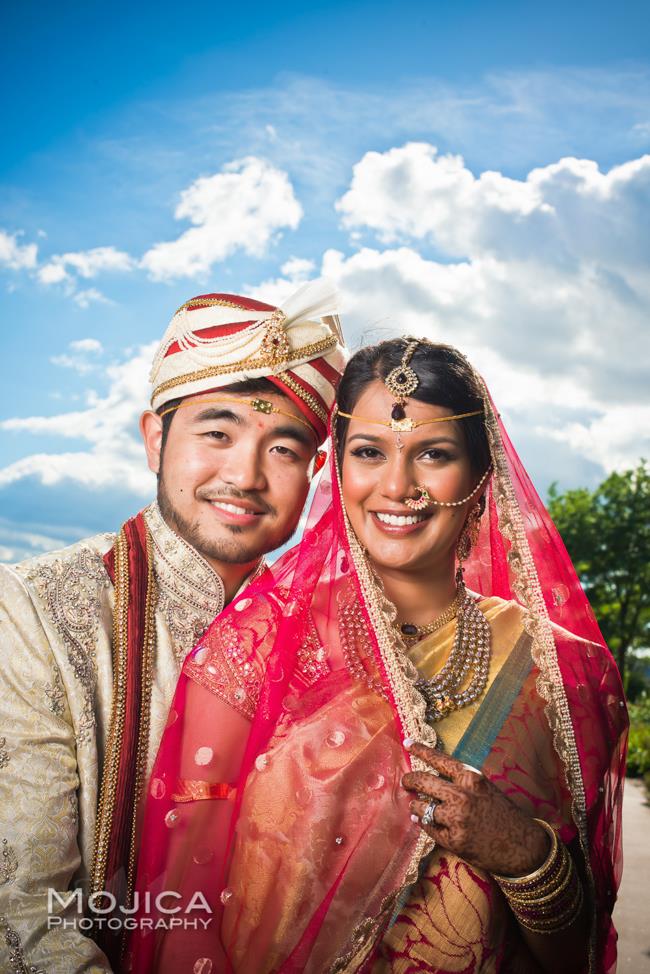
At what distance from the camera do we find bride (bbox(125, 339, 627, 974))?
285cm

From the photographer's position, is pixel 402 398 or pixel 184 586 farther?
pixel 184 586

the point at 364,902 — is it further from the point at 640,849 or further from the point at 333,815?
the point at 640,849

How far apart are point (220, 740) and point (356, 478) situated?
1050 mm

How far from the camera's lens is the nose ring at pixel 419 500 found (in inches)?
122

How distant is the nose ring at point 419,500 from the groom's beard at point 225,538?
840 mm

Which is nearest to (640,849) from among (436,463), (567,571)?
(567,571)

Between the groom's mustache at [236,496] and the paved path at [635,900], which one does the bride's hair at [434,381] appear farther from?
the paved path at [635,900]

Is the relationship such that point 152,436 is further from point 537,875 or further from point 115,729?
point 537,875

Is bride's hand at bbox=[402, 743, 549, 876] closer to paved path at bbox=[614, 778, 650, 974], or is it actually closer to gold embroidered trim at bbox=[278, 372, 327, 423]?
gold embroidered trim at bbox=[278, 372, 327, 423]

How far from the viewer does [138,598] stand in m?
3.55

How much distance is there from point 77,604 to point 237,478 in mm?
829

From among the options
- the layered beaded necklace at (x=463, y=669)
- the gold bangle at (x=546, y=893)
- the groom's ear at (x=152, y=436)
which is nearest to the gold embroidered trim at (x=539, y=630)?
the layered beaded necklace at (x=463, y=669)

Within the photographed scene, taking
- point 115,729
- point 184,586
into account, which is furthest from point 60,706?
point 184,586

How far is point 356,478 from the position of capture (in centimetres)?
319
